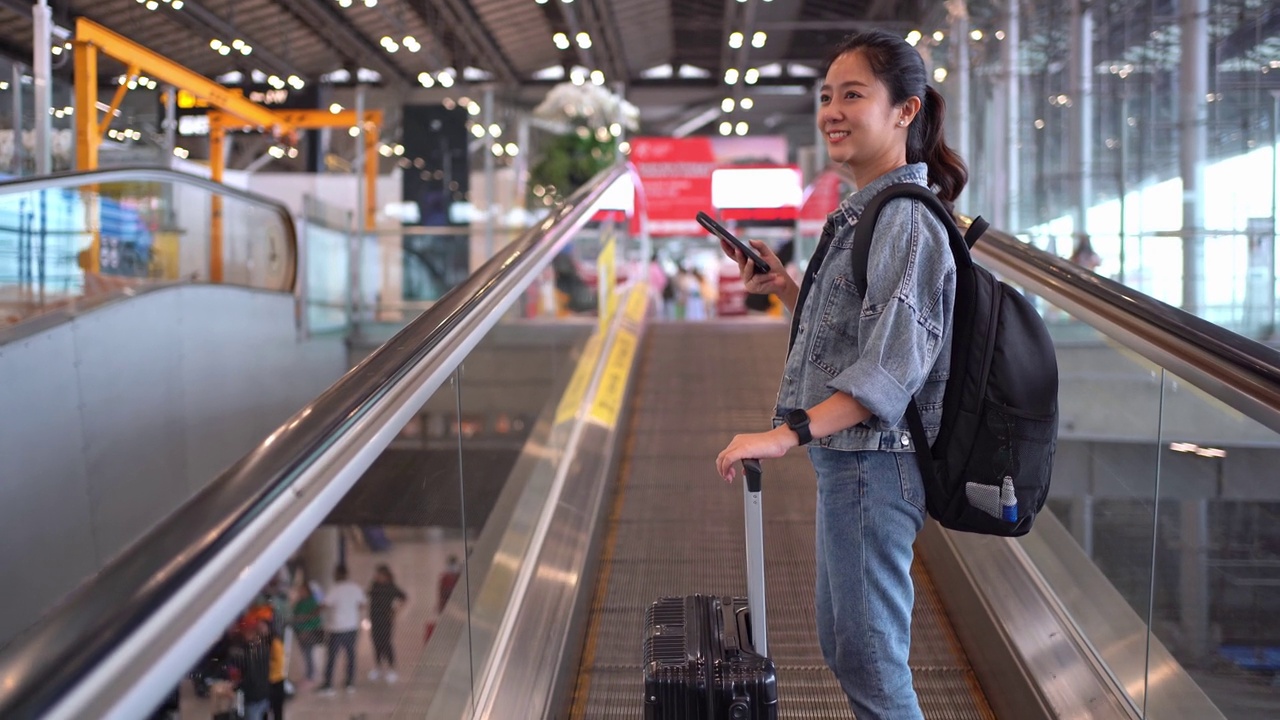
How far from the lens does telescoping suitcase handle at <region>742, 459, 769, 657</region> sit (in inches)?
66.1

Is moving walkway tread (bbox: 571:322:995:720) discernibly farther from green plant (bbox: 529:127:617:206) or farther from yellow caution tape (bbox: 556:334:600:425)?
green plant (bbox: 529:127:617:206)

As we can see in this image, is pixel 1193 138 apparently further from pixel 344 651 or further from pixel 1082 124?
pixel 344 651

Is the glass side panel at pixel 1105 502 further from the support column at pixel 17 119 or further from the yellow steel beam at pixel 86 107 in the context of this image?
the yellow steel beam at pixel 86 107

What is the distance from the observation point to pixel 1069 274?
2.54 m

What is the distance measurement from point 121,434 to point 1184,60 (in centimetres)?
799

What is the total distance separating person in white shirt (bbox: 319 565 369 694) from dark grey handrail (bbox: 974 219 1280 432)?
4.43ft

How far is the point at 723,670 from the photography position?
5.79ft

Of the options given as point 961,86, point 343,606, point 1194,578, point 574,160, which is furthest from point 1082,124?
point 343,606

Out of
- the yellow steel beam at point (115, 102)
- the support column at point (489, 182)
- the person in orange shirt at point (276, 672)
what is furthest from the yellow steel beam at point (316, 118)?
the person in orange shirt at point (276, 672)

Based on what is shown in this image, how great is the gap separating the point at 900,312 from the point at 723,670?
2.14 feet

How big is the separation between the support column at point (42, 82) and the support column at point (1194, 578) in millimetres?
7505

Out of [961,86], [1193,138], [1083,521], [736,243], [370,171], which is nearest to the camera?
[736,243]

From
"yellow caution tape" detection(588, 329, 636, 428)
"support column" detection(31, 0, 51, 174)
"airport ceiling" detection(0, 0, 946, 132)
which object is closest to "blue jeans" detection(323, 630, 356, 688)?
"yellow caution tape" detection(588, 329, 636, 428)

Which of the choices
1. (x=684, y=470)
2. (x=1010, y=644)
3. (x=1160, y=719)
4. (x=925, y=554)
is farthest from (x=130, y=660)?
(x=684, y=470)
